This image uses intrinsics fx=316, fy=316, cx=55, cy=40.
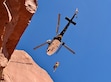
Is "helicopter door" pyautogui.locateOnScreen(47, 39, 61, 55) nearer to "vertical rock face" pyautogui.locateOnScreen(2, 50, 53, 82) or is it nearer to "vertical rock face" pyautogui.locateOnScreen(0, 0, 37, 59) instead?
"vertical rock face" pyautogui.locateOnScreen(0, 0, 37, 59)

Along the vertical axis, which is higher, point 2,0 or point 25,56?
point 2,0

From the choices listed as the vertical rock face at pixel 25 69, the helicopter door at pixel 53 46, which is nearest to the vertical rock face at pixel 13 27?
the vertical rock face at pixel 25 69

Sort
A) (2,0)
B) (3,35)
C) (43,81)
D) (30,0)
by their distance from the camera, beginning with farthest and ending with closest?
(43,81)
(30,0)
(3,35)
(2,0)

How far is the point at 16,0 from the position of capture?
1516 centimetres

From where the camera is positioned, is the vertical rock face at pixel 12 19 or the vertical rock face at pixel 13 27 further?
the vertical rock face at pixel 13 27

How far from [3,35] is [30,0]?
388 centimetres

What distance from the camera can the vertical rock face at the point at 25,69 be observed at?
29194mm

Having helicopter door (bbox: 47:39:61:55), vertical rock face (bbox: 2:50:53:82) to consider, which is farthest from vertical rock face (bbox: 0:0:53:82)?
helicopter door (bbox: 47:39:61:55)

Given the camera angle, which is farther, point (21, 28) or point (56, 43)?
point (56, 43)

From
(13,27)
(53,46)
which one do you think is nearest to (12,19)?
(13,27)

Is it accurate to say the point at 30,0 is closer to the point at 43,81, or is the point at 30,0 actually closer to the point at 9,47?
the point at 9,47

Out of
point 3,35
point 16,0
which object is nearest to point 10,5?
point 16,0

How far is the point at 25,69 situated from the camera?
32.2 meters

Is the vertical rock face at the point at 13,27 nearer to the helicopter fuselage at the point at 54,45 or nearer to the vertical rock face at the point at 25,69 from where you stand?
the vertical rock face at the point at 25,69
